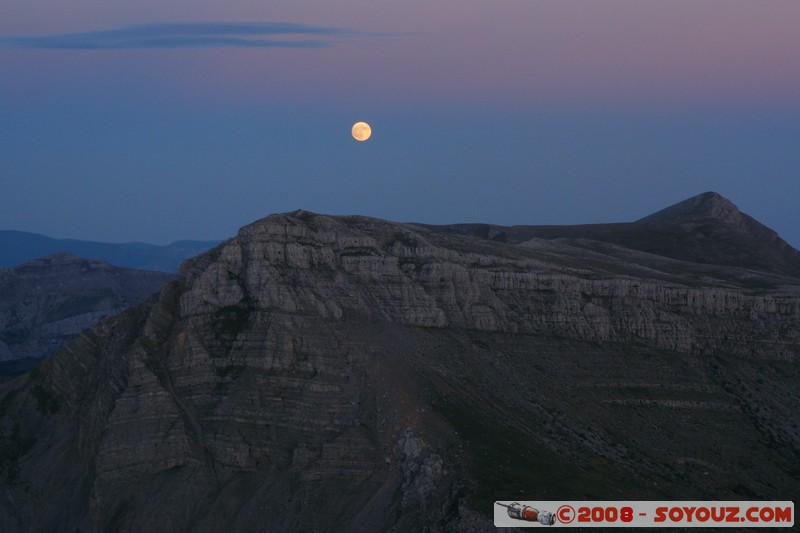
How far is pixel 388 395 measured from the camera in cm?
9556

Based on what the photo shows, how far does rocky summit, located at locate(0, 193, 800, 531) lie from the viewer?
90.4m

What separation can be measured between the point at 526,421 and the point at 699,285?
140ft

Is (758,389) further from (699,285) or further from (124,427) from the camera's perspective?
(124,427)

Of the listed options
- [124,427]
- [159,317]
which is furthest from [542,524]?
[159,317]

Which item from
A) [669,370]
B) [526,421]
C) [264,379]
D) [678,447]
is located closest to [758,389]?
[669,370]

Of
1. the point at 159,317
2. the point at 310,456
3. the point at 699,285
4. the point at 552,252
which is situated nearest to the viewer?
the point at 310,456

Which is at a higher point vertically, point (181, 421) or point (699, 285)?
point (699, 285)

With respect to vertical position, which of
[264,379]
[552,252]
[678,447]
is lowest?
[678,447]

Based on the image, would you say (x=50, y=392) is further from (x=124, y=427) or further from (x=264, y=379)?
(x=264, y=379)

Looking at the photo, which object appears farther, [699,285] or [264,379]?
[699,285]

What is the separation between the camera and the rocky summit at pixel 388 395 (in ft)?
297

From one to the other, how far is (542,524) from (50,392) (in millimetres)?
56101

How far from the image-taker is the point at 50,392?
110 m

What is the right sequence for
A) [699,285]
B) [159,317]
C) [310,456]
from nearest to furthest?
[310,456] → [159,317] → [699,285]
